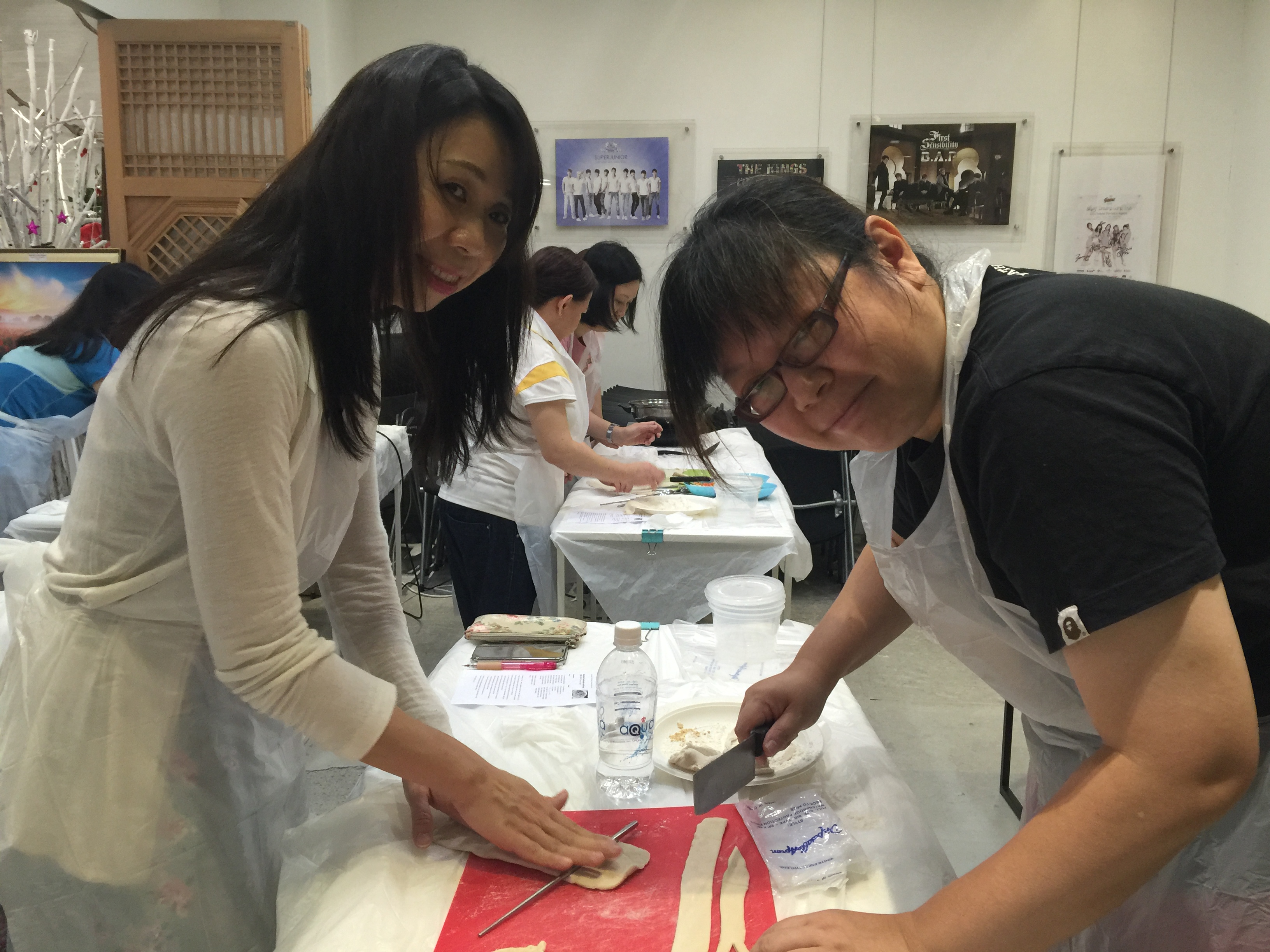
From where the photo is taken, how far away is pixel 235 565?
747 millimetres

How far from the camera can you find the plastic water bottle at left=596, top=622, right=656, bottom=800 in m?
0.99

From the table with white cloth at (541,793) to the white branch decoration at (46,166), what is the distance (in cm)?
286

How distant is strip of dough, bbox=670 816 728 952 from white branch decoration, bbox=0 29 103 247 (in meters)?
3.32

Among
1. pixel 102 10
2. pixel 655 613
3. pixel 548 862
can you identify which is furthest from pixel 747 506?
pixel 102 10

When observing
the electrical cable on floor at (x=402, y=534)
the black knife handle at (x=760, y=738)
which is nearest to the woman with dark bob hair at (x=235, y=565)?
the black knife handle at (x=760, y=738)

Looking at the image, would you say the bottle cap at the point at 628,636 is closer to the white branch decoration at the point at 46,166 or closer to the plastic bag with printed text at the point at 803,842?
the plastic bag with printed text at the point at 803,842

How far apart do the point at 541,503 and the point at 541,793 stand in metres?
1.46

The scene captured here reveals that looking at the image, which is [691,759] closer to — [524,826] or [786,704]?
[786,704]

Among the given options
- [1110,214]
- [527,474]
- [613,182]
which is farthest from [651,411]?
[1110,214]

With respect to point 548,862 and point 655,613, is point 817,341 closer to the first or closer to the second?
point 548,862

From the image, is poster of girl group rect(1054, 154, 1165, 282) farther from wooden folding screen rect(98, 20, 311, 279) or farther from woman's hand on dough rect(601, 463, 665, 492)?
wooden folding screen rect(98, 20, 311, 279)

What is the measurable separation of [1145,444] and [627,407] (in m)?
3.68

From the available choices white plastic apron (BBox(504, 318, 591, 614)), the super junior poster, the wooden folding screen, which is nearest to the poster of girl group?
the super junior poster

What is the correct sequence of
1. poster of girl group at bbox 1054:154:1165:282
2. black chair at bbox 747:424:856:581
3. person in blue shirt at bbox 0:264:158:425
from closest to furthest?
person in blue shirt at bbox 0:264:158:425
black chair at bbox 747:424:856:581
poster of girl group at bbox 1054:154:1165:282
